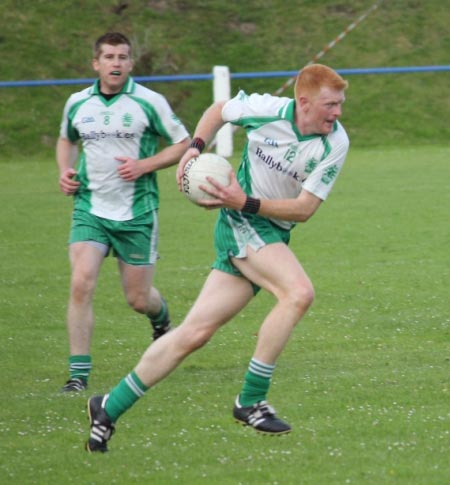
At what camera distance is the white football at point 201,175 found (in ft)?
20.7

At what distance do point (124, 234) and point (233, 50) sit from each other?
64.0ft

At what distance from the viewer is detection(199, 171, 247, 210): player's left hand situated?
625 cm

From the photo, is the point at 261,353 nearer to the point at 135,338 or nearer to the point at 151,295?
the point at 151,295

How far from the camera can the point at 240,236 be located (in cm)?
661

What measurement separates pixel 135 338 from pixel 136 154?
2.00 m

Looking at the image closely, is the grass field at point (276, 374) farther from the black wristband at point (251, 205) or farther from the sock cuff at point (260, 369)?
the black wristband at point (251, 205)

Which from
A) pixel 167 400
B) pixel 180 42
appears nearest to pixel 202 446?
pixel 167 400

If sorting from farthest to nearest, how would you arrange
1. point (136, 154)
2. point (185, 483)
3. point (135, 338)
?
point (135, 338) → point (136, 154) → point (185, 483)

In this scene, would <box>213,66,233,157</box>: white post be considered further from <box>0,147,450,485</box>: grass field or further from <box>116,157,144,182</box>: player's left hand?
<box>116,157,144,182</box>: player's left hand

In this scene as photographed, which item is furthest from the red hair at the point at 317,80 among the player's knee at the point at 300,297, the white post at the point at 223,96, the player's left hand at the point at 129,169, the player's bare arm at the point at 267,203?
the white post at the point at 223,96

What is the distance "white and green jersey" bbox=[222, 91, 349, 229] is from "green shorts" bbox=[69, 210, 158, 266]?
71.9 inches

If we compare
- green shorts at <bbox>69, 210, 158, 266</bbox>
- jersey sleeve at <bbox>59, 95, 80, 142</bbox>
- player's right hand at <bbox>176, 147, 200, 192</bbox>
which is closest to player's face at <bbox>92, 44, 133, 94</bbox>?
jersey sleeve at <bbox>59, 95, 80, 142</bbox>

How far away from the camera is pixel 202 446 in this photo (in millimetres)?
6578

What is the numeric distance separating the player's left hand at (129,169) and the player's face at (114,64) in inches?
19.7
